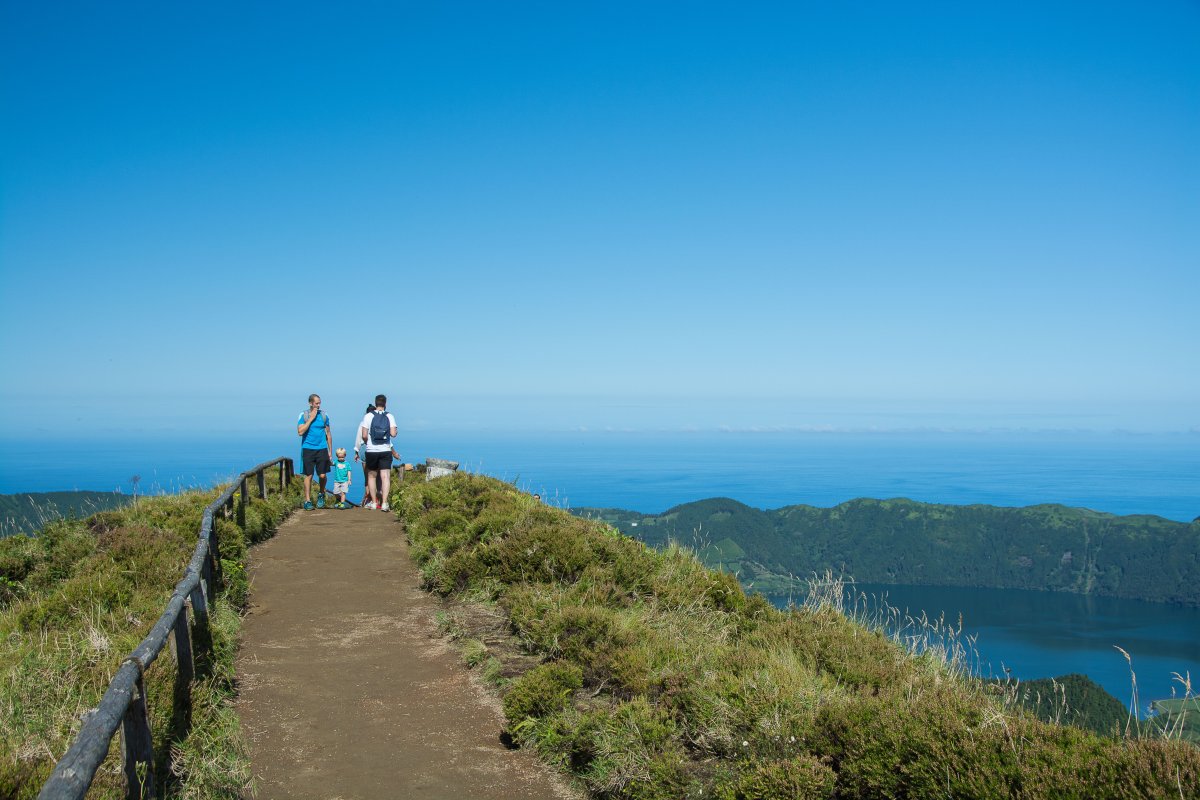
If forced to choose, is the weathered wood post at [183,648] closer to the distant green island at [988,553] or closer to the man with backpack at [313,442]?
the man with backpack at [313,442]

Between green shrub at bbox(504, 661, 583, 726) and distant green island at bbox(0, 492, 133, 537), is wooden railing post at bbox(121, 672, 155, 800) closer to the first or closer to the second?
green shrub at bbox(504, 661, 583, 726)

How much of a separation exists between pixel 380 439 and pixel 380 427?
0.32 metres

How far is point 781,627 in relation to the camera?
28.8 ft

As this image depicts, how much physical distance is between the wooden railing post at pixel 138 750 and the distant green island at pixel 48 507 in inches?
409

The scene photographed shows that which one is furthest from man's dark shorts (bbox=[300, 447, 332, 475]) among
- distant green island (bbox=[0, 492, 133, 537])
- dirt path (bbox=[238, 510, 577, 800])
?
dirt path (bbox=[238, 510, 577, 800])

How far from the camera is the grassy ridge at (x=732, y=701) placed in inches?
176

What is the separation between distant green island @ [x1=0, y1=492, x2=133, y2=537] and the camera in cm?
1360

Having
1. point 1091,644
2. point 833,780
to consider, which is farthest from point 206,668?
point 1091,644

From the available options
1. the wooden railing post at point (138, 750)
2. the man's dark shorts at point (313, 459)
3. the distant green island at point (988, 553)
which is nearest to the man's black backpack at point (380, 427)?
the man's dark shorts at point (313, 459)

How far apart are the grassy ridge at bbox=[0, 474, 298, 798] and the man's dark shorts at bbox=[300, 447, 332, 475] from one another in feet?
16.5

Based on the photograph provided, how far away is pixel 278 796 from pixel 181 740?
84 cm

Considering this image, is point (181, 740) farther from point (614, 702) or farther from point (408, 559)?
point (408, 559)

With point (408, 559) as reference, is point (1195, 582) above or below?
below

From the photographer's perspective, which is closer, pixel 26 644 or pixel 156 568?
pixel 26 644
